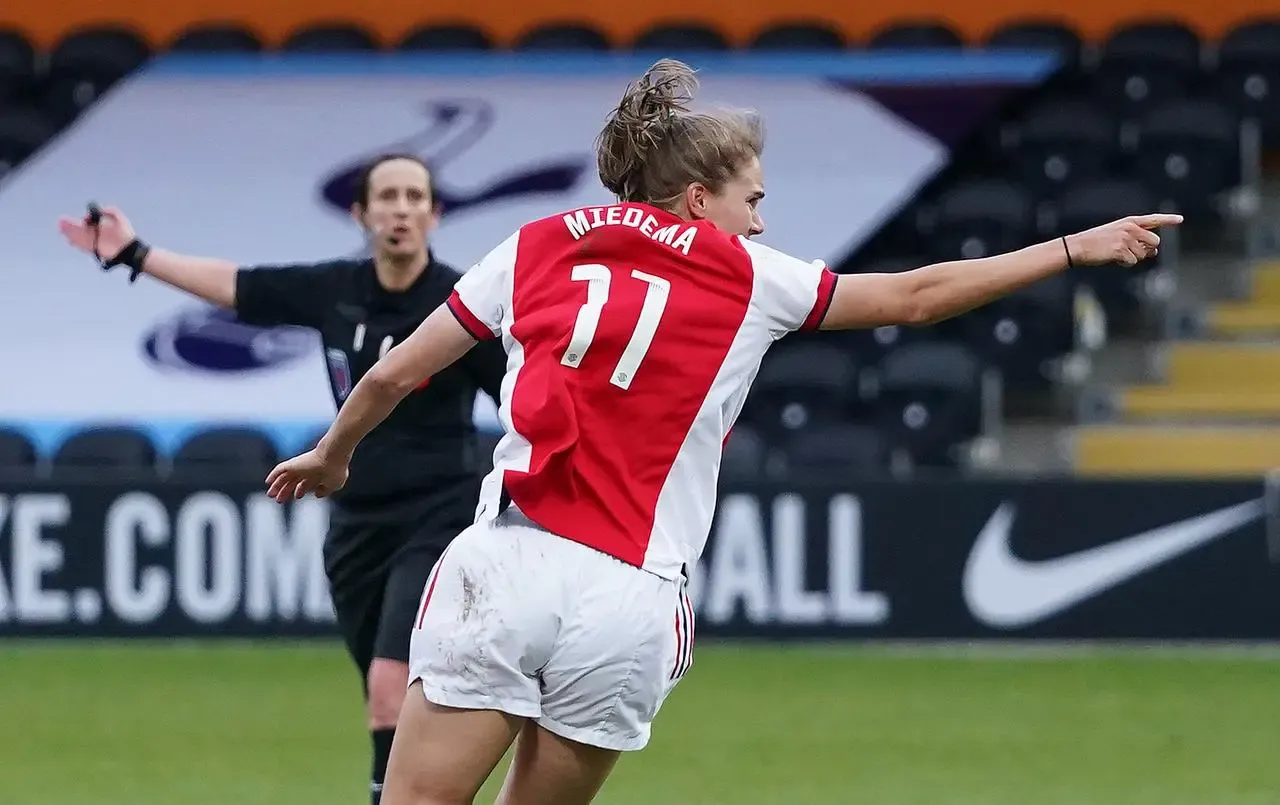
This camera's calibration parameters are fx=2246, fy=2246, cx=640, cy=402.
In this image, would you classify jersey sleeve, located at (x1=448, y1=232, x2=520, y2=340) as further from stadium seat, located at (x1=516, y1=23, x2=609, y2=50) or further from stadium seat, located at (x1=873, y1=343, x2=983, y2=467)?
stadium seat, located at (x1=516, y1=23, x2=609, y2=50)

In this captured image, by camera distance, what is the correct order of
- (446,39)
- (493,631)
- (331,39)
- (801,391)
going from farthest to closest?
(331,39)
(446,39)
(801,391)
(493,631)

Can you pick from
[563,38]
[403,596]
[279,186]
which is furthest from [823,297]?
[563,38]

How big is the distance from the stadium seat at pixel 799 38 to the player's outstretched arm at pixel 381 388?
1144 cm

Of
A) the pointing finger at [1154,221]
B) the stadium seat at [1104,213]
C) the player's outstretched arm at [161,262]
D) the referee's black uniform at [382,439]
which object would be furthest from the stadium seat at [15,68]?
the pointing finger at [1154,221]

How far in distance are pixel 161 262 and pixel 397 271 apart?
0.61m

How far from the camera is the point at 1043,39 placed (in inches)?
576

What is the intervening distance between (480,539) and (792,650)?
7.34 m

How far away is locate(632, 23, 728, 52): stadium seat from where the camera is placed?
15117 mm

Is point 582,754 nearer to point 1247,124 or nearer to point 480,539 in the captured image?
point 480,539

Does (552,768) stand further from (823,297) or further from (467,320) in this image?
(823,297)

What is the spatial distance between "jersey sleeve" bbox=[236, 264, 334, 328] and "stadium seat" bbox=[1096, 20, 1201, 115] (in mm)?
9539

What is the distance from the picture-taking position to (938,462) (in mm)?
12258

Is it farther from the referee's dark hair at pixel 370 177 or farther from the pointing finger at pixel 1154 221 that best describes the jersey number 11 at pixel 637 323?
the referee's dark hair at pixel 370 177

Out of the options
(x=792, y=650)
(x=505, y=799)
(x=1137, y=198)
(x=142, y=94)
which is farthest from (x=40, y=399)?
(x=505, y=799)
